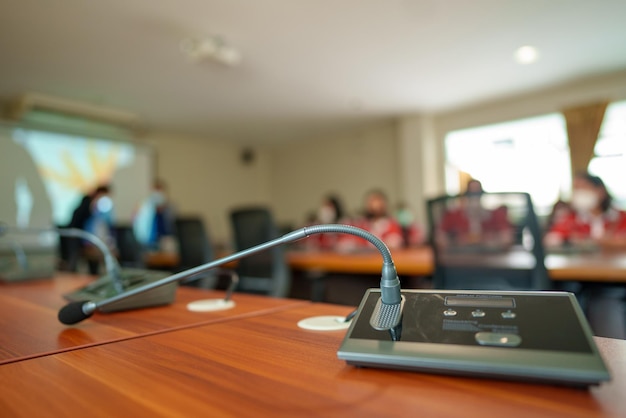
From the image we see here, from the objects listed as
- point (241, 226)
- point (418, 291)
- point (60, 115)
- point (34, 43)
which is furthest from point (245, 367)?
point (60, 115)

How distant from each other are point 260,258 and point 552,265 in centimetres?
175

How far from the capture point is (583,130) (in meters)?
4.78

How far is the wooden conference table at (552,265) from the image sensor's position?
163cm

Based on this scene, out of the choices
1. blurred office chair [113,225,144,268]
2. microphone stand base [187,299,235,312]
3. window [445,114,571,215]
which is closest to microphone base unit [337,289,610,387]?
microphone stand base [187,299,235,312]

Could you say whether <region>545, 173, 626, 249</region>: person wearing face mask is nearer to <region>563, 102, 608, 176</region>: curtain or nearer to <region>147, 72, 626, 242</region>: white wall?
<region>563, 102, 608, 176</region>: curtain

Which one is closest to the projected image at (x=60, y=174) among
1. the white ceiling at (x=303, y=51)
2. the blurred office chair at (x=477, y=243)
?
the white ceiling at (x=303, y=51)

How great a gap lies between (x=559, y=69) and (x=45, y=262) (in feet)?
16.9

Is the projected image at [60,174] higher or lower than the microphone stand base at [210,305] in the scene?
higher

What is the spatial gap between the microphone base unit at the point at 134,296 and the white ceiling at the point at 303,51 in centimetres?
251

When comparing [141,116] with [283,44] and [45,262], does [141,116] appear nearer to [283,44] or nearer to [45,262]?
[283,44]

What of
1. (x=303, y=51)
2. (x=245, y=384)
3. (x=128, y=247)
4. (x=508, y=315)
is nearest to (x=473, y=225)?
(x=508, y=315)

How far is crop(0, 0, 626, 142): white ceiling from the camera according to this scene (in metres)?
3.05

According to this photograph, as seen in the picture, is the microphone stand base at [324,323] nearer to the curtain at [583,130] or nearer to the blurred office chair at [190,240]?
the blurred office chair at [190,240]

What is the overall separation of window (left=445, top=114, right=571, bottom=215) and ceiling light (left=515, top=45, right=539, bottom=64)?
1310 millimetres
